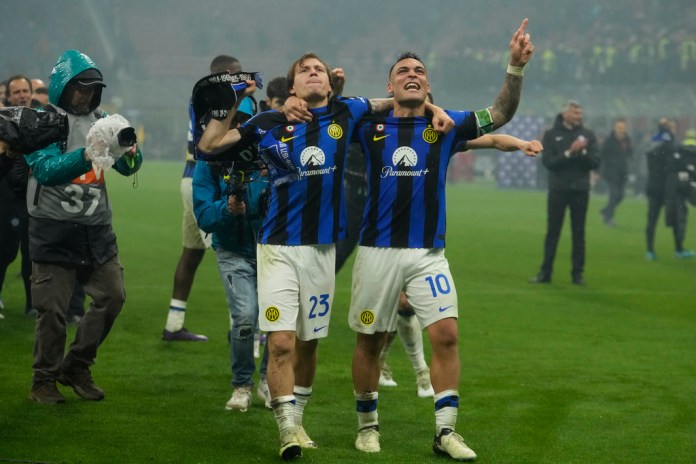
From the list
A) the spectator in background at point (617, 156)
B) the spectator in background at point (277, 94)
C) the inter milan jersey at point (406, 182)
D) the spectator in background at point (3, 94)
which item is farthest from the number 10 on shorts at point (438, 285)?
the spectator in background at point (617, 156)

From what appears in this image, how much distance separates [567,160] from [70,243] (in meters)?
7.89

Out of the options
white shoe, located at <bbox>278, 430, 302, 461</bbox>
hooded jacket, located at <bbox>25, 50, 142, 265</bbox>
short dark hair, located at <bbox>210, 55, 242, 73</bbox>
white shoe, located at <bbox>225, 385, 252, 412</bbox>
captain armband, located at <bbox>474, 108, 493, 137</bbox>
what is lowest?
white shoe, located at <bbox>225, 385, 252, 412</bbox>

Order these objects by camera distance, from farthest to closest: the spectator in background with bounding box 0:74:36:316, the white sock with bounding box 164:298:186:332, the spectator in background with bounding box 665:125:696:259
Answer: the spectator in background with bounding box 665:125:696:259
the spectator in background with bounding box 0:74:36:316
the white sock with bounding box 164:298:186:332

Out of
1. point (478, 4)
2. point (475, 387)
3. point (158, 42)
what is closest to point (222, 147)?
point (475, 387)

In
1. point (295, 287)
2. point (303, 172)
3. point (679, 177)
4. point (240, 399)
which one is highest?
point (303, 172)

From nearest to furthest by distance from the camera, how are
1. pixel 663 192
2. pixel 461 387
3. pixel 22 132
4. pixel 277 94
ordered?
pixel 22 132
pixel 277 94
pixel 461 387
pixel 663 192

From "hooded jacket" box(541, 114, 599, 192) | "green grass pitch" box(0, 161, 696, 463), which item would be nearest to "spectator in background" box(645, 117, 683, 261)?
"green grass pitch" box(0, 161, 696, 463)

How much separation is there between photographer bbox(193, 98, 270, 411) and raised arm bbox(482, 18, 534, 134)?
1316 mm

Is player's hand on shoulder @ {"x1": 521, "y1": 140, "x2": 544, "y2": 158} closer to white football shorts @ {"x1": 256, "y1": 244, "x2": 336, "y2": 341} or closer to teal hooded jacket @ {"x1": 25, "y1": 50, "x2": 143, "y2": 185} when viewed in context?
white football shorts @ {"x1": 256, "y1": 244, "x2": 336, "y2": 341}

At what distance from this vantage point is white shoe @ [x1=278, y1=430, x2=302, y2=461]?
5.16m

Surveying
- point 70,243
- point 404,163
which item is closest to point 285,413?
point 404,163

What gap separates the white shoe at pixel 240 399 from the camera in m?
6.34

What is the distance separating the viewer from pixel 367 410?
5.58m

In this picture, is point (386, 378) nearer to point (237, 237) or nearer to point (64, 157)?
point (237, 237)
